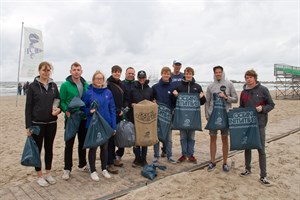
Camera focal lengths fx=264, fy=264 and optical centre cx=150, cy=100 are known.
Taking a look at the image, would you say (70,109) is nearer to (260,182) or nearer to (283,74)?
(260,182)

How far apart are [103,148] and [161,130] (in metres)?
1.21

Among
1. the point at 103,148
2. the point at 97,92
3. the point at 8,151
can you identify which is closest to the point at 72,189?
the point at 103,148

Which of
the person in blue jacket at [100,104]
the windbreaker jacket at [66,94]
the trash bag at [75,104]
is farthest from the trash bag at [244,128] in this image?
the windbreaker jacket at [66,94]

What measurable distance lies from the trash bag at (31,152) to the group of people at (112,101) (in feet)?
0.32

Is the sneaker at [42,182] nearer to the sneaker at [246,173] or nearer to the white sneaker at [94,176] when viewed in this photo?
the white sneaker at [94,176]

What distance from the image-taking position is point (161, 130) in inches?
201

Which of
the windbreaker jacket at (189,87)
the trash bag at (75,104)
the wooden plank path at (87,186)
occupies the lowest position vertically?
the wooden plank path at (87,186)

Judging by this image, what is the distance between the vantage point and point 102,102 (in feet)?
14.5

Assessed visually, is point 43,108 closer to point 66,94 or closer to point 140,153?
point 66,94

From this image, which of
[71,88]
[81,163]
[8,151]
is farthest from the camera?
[8,151]

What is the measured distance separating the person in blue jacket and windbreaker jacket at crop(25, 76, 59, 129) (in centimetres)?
58

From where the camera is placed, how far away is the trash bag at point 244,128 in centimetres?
443

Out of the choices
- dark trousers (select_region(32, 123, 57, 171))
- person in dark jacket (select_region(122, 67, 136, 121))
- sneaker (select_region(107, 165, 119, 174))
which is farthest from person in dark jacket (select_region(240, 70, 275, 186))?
dark trousers (select_region(32, 123, 57, 171))

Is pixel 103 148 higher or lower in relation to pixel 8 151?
higher
